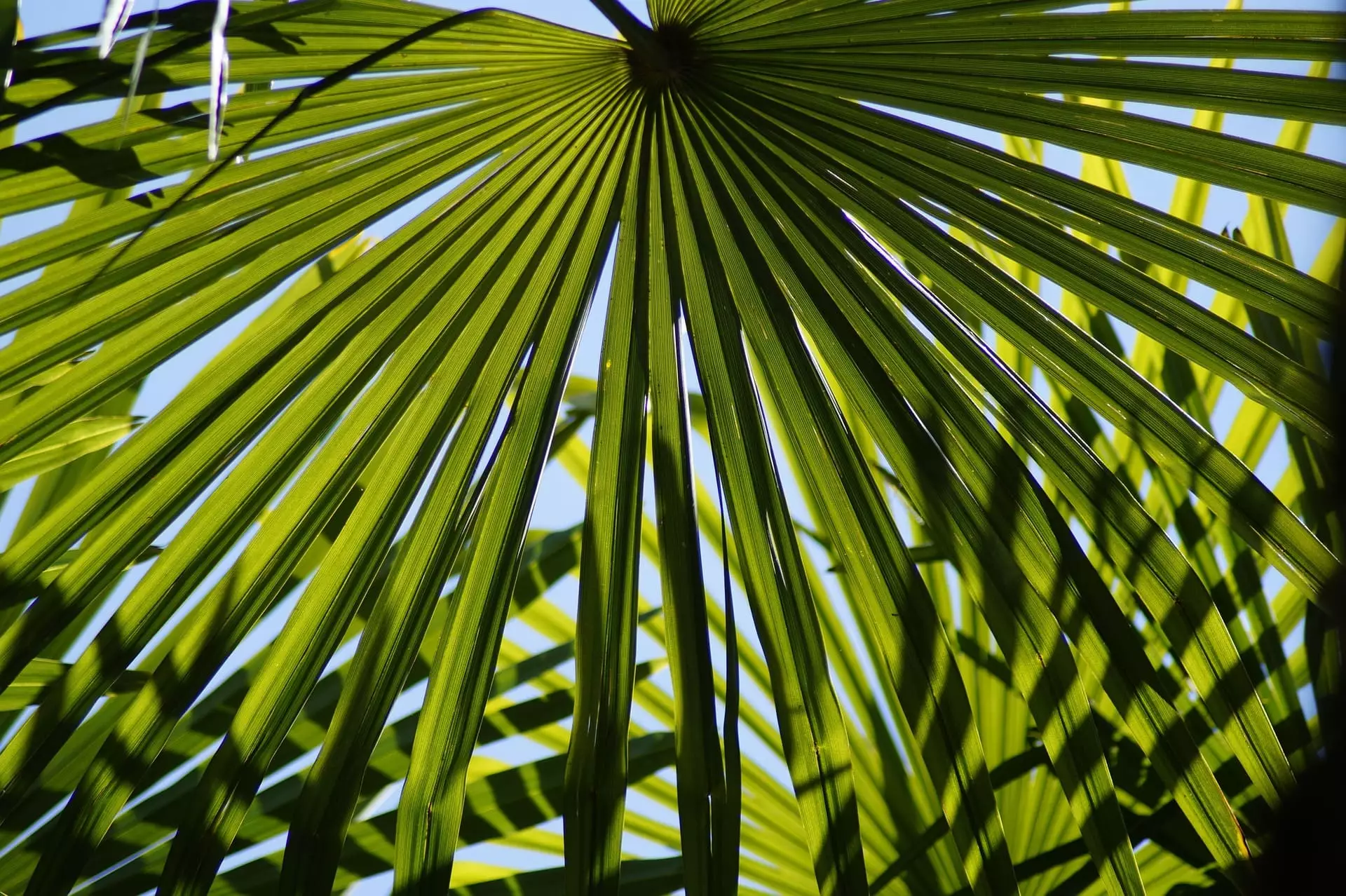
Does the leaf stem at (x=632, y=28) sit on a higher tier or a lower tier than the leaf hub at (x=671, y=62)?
lower

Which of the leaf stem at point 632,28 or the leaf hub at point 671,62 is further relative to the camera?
the leaf hub at point 671,62

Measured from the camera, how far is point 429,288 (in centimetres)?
137

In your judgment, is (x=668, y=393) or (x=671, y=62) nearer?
(x=671, y=62)

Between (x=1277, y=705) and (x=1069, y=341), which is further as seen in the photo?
(x=1277, y=705)

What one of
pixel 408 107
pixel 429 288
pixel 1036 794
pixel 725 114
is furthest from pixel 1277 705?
pixel 408 107

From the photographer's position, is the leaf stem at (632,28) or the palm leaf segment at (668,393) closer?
the leaf stem at (632,28)

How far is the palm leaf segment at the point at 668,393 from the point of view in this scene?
3.98ft

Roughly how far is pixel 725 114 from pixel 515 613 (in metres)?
1.11

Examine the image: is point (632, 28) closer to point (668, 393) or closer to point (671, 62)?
point (671, 62)

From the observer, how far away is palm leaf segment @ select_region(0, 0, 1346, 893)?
1214 millimetres

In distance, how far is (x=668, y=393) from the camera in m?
1.41

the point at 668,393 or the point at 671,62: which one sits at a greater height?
the point at 671,62

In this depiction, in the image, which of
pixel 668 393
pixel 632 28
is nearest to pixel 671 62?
pixel 632 28

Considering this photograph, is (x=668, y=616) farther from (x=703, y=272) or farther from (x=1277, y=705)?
(x=1277, y=705)
